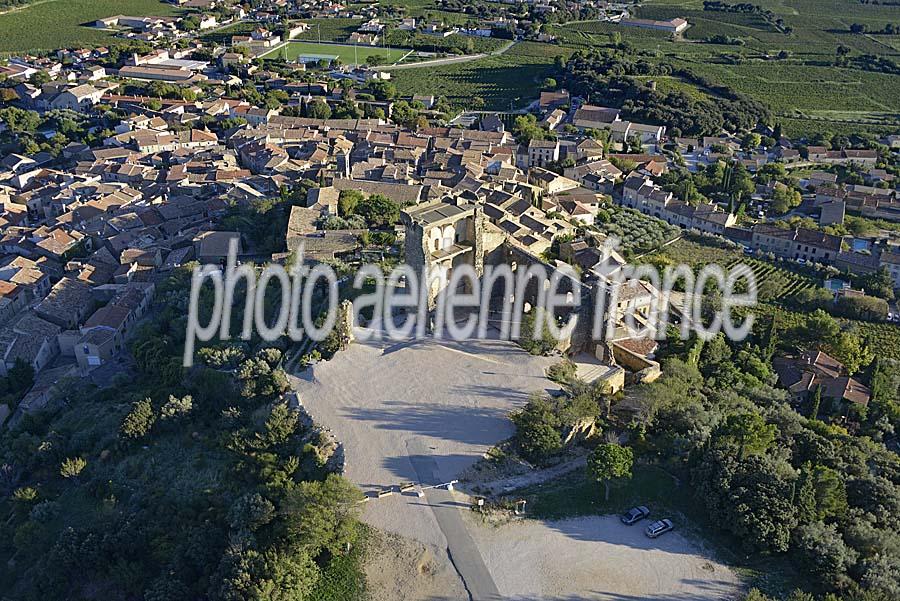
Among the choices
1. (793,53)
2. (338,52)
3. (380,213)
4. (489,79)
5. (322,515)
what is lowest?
(322,515)

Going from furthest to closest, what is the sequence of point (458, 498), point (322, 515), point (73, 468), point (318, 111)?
point (318, 111) < point (73, 468) < point (458, 498) < point (322, 515)

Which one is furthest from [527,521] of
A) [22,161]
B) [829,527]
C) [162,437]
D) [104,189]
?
[22,161]

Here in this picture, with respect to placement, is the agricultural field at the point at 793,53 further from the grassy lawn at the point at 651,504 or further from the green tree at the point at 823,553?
the green tree at the point at 823,553

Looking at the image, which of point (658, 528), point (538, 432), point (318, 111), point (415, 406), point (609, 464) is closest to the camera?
point (658, 528)

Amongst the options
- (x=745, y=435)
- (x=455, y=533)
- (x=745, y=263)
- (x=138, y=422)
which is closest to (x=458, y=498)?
(x=455, y=533)

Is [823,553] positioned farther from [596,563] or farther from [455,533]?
[455,533]

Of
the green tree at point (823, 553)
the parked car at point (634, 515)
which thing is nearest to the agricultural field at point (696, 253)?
the parked car at point (634, 515)

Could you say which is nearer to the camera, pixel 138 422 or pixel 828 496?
pixel 828 496

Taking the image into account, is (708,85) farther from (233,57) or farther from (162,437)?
(162,437)
